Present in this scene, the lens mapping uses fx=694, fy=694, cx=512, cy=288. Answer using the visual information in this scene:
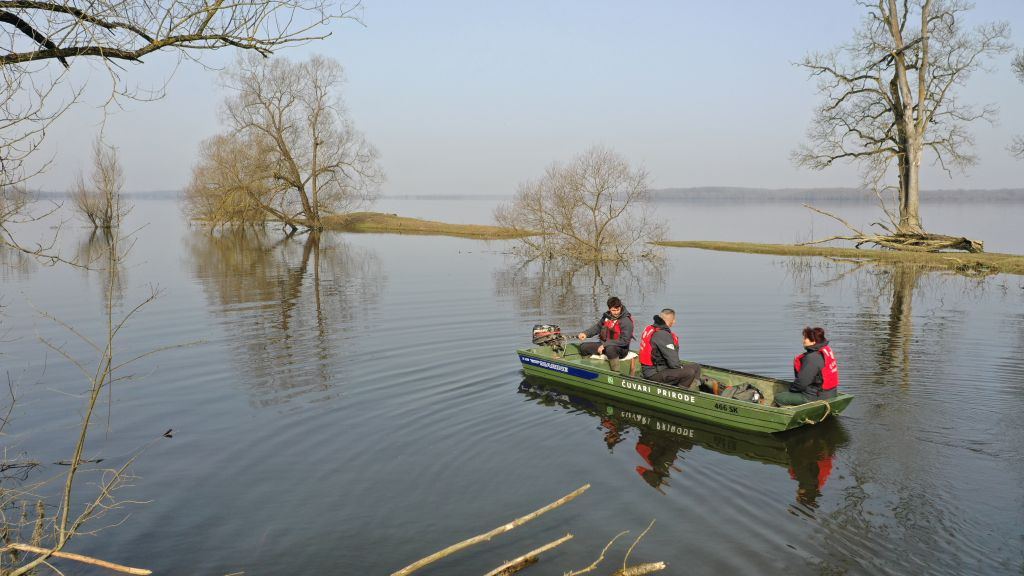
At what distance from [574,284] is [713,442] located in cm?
1949

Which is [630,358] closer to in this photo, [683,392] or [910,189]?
[683,392]

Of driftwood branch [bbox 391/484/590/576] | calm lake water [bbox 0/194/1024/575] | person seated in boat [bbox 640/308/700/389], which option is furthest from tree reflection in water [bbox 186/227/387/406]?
driftwood branch [bbox 391/484/590/576]

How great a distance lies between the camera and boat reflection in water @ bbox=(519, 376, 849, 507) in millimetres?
10305

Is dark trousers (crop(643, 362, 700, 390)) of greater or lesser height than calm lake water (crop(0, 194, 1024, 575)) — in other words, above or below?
above

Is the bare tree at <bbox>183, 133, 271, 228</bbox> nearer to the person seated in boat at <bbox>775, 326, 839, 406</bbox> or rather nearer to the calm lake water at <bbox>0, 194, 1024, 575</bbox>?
the calm lake water at <bbox>0, 194, 1024, 575</bbox>

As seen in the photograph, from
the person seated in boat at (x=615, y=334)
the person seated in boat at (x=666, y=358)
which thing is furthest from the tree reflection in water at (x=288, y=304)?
the person seated in boat at (x=666, y=358)

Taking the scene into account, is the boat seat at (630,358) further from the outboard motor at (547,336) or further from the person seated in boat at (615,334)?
the outboard motor at (547,336)

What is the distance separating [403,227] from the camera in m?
68.6

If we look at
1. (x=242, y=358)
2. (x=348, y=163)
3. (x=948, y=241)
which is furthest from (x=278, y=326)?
(x=348, y=163)

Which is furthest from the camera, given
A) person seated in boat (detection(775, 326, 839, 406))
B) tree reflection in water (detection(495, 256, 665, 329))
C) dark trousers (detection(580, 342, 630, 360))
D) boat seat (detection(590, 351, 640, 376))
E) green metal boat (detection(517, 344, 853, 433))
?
tree reflection in water (detection(495, 256, 665, 329))

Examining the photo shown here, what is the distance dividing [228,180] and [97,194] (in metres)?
15.1

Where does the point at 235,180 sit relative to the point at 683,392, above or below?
above

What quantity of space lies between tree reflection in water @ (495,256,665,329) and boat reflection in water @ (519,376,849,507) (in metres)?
8.51

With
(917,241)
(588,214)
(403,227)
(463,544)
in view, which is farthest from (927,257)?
(403,227)
